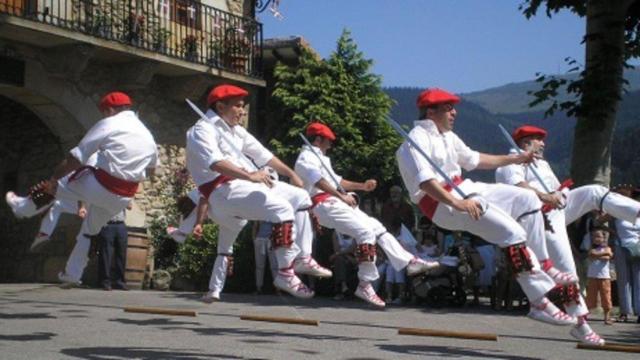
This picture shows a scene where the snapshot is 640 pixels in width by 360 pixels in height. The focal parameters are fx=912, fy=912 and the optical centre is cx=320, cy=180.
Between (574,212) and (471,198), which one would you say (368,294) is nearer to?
(574,212)

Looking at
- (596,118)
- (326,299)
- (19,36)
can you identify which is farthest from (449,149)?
(19,36)

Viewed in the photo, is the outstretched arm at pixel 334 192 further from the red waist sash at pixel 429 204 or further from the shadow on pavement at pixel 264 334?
the red waist sash at pixel 429 204

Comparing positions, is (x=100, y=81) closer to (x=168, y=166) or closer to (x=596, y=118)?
(x=168, y=166)

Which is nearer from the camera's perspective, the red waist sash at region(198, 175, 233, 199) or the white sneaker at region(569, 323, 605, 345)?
the white sneaker at region(569, 323, 605, 345)

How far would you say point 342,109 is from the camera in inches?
770

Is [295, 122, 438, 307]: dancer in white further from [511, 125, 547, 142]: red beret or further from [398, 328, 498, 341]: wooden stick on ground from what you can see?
[511, 125, 547, 142]: red beret

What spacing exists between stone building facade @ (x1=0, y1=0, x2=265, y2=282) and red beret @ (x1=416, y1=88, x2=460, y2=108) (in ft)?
27.7

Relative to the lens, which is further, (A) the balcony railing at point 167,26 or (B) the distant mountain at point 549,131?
(B) the distant mountain at point 549,131

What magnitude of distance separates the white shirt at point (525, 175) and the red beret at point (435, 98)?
146cm


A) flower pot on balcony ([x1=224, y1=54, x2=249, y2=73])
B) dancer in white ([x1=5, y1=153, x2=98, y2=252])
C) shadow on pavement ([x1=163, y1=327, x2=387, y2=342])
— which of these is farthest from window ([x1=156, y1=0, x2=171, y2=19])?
shadow on pavement ([x1=163, y1=327, x2=387, y2=342])

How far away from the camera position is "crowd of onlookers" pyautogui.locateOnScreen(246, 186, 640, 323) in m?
11.2

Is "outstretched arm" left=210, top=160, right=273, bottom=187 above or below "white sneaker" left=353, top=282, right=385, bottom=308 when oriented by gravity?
above

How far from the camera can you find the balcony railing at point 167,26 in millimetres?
14914

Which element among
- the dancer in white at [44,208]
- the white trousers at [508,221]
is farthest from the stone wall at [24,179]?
the white trousers at [508,221]
